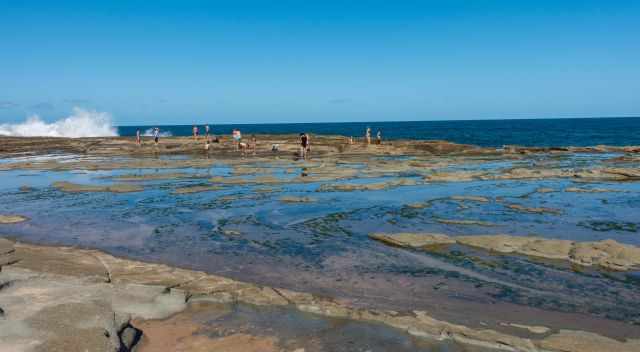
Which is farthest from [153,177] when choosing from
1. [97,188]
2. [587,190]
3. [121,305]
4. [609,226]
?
[609,226]

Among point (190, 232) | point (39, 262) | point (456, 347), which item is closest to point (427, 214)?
point (190, 232)

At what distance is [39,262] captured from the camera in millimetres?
9156

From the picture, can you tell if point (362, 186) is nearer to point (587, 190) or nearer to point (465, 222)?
point (465, 222)

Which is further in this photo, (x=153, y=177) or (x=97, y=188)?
(x=153, y=177)

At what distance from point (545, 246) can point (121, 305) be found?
8.50 meters

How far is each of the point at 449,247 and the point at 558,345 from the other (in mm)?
4857

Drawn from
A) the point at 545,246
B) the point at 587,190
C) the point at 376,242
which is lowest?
the point at 376,242

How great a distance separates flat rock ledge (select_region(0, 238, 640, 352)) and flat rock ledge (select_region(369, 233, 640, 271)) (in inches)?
147

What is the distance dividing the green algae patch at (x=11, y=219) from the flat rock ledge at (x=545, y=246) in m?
10.4

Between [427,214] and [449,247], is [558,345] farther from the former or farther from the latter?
[427,214]

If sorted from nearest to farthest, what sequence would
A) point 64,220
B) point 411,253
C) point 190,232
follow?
point 411,253, point 190,232, point 64,220

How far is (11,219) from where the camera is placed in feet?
46.7

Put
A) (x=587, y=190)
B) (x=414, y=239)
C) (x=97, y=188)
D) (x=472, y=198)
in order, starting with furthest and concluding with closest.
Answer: (x=97, y=188) < (x=587, y=190) < (x=472, y=198) < (x=414, y=239)

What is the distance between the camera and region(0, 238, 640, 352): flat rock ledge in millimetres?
5609
